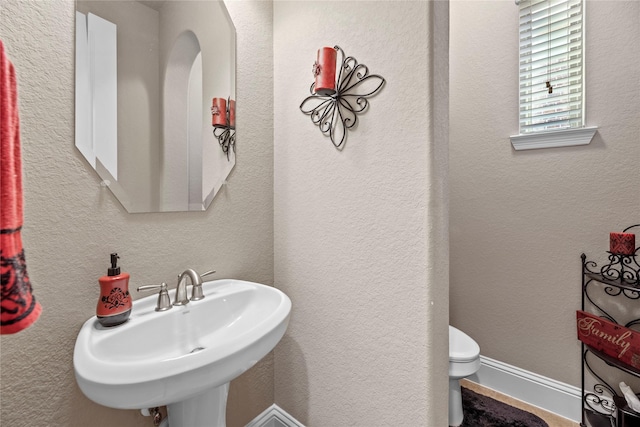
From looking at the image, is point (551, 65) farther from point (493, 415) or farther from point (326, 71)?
point (493, 415)

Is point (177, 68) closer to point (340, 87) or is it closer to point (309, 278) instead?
point (340, 87)

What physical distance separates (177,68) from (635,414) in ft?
7.89

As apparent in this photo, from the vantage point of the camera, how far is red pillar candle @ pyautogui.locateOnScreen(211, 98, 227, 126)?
3.90 feet

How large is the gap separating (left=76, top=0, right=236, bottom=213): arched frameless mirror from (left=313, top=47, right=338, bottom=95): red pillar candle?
0.41 m

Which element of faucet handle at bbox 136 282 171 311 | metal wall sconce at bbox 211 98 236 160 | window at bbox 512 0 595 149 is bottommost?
faucet handle at bbox 136 282 171 311

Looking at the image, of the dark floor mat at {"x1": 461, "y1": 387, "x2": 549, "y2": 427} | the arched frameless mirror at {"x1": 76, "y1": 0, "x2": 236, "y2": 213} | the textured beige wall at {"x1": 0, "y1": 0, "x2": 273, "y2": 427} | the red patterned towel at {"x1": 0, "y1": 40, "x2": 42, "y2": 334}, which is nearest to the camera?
the red patterned towel at {"x1": 0, "y1": 40, "x2": 42, "y2": 334}

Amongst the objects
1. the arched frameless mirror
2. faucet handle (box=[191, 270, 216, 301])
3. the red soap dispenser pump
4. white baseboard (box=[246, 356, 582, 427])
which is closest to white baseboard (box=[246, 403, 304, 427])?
white baseboard (box=[246, 356, 582, 427])

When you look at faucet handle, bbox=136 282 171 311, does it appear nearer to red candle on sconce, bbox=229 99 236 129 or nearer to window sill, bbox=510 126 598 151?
red candle on sconce, bbox=229 99 236 129

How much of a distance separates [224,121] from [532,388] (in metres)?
2.19

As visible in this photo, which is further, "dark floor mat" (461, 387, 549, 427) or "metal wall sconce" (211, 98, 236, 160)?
"dark floor mat" (461, 387, 549, 427)

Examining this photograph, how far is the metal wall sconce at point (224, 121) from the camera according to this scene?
1.19m

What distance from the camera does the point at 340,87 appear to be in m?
1.11

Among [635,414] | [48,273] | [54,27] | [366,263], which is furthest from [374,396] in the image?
[54,27]

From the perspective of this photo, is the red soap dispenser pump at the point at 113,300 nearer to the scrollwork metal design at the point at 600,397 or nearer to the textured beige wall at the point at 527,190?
the textured beige wall at the point at 527,190
